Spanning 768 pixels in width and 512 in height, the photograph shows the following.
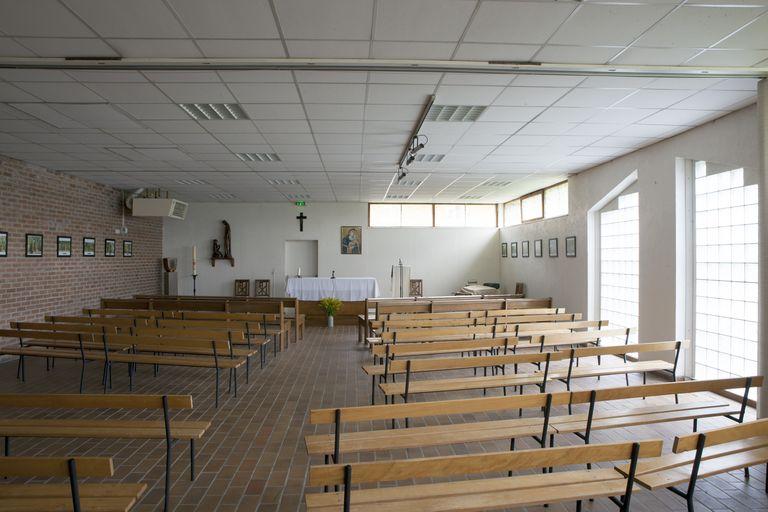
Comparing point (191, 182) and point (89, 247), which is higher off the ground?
point (191, 182)

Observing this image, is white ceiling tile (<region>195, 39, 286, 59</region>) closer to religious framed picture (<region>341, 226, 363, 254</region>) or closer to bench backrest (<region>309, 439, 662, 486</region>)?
bench backrest (<region>309, 439, 662, 486</region>)

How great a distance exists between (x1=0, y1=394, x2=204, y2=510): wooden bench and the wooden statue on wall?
11.6 m

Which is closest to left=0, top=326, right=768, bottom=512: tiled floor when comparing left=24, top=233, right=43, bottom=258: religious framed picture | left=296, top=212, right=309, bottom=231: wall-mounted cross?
left=24, top=233, right=43, bottom=258: religious framed picture

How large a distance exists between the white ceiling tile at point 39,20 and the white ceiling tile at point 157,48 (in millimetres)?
246

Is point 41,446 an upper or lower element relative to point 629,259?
lower

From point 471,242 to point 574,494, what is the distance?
1286cm

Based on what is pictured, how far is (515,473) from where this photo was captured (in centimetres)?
354

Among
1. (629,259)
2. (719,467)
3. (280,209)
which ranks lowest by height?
(719,467)

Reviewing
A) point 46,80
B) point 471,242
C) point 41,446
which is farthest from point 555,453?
point 471,242

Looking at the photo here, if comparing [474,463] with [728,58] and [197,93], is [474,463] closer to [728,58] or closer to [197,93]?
[728,58]

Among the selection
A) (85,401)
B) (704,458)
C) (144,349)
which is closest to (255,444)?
(85,401)

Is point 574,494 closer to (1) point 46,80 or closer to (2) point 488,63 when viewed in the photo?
(2) point 488,63

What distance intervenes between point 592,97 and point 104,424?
538 centimetres

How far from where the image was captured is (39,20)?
333 cm
